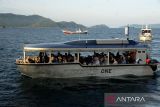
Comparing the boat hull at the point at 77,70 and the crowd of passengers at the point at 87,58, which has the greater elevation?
the crowd of passengers at the point at 87,58

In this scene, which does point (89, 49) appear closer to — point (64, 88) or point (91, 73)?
point (91, 73)

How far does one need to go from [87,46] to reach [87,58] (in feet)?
3.69

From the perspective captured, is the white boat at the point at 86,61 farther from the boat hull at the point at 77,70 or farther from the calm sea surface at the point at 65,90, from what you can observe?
the calm sea surface at the point at 65,90

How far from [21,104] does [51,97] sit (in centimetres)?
264

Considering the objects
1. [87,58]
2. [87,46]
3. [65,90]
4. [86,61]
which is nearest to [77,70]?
[86,61]

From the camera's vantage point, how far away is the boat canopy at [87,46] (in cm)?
2717

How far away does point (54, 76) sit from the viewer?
89.4 ft

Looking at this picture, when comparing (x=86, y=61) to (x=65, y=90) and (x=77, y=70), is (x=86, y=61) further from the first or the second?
(x=65, y=90)

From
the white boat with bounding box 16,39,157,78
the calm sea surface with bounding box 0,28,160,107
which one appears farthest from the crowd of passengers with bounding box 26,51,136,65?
the calm sea surface with bounding box 0,28,160,107

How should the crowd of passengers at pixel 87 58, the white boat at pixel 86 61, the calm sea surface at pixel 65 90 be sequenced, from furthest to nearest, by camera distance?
1. the crowd of passengers at pixel 87 58
2. the white boat at pixel 86 61
3. the calm sea surface at pixel 65 90

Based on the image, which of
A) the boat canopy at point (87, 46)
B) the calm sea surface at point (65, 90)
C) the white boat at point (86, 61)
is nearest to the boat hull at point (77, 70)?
the white boat at point (86, 61)

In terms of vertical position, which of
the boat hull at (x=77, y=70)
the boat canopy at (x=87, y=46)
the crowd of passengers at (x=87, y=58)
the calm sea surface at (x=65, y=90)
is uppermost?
the boat canopy at (x=87, y=46)

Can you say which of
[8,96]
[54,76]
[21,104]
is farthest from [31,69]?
[21,104]

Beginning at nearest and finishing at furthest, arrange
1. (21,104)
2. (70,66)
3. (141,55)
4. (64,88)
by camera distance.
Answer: (21,104), (64,88), (70,66), (141,55)
